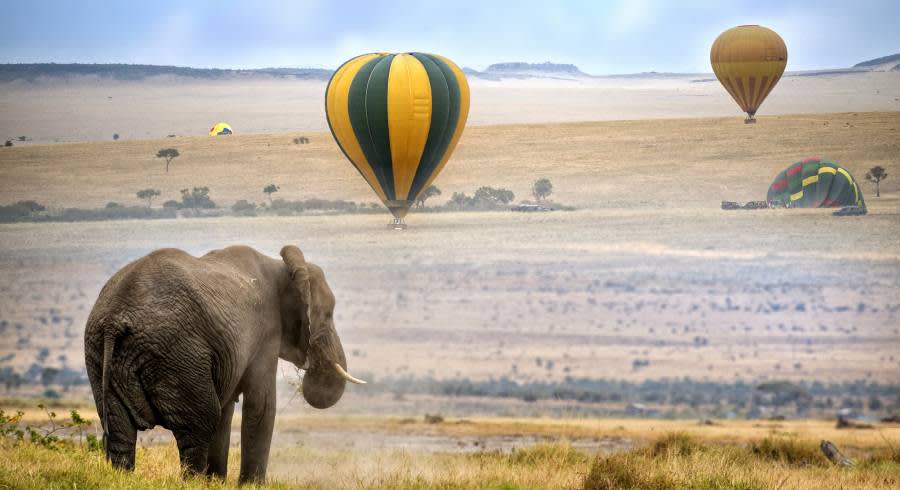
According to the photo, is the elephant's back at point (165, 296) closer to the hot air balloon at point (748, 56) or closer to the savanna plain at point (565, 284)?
the savanna plain at point (565, 284)

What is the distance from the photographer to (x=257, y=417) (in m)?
12.6

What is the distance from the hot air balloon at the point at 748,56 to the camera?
9006 cm


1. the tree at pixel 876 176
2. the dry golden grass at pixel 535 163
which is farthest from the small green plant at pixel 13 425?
the tree at pixel 876 176

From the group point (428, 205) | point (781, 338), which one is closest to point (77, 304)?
point (781, 338)

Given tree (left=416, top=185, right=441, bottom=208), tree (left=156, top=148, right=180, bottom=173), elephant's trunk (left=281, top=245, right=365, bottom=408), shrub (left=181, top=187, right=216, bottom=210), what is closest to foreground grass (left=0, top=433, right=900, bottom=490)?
elephant's trunk (left=281, top=245, right=365, bottom=408)

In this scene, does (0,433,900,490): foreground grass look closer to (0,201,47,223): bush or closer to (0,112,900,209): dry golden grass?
(0,201,47,223): bush

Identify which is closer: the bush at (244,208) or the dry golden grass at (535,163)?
the bush at (244,208)

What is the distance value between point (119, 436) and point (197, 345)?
90 cm

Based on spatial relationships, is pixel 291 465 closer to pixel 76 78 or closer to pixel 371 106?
pixel 371 106

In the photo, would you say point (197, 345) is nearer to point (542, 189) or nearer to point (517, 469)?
point (517, 469)

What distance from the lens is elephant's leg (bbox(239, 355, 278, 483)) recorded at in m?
12.6

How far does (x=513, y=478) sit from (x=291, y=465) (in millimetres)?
3234

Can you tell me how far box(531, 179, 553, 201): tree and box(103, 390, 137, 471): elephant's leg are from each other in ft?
263

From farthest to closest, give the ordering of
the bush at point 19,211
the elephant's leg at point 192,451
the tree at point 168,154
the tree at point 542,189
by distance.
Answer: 1. the tree at point 168,154
2. the tree at point 542,189
3. the bush at point 19,211
4. the elephant's leg at point 192,451
